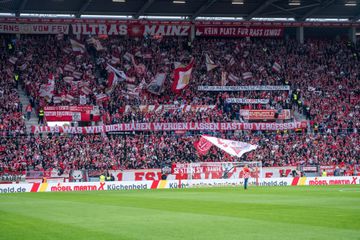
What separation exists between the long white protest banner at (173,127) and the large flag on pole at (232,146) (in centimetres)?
790

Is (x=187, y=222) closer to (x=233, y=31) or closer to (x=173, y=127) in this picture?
(x=173, y=127)

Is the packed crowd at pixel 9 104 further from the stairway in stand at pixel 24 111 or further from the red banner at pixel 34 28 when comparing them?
the red banner at pixel 34 28

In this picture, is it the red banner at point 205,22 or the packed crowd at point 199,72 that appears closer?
the packed crowd at point 199,72

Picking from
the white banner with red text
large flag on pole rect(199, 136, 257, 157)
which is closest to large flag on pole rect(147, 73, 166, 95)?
the white banner with red text

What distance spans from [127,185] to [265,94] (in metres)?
25.4

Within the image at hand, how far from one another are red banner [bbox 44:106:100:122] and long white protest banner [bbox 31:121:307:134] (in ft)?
5.45

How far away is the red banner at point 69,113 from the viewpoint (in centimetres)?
6606

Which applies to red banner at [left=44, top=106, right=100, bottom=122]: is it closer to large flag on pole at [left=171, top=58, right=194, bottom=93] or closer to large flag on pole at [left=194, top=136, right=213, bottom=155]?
large flag on pole at [left=171, top=58, right=194, bottom=93]

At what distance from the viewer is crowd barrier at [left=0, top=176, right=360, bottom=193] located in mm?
52281

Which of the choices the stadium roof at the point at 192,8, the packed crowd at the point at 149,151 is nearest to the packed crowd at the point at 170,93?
the packed crowd at the point at 149,151

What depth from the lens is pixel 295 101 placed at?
248ft

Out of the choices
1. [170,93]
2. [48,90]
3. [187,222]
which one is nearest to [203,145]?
[170,93]

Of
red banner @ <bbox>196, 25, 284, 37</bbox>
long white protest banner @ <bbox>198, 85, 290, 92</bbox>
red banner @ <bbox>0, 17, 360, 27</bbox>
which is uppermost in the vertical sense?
red banner @ <bbox>0, 17, 360, 27</bbox>

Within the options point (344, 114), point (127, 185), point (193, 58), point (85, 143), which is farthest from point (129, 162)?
point (344, 114)
